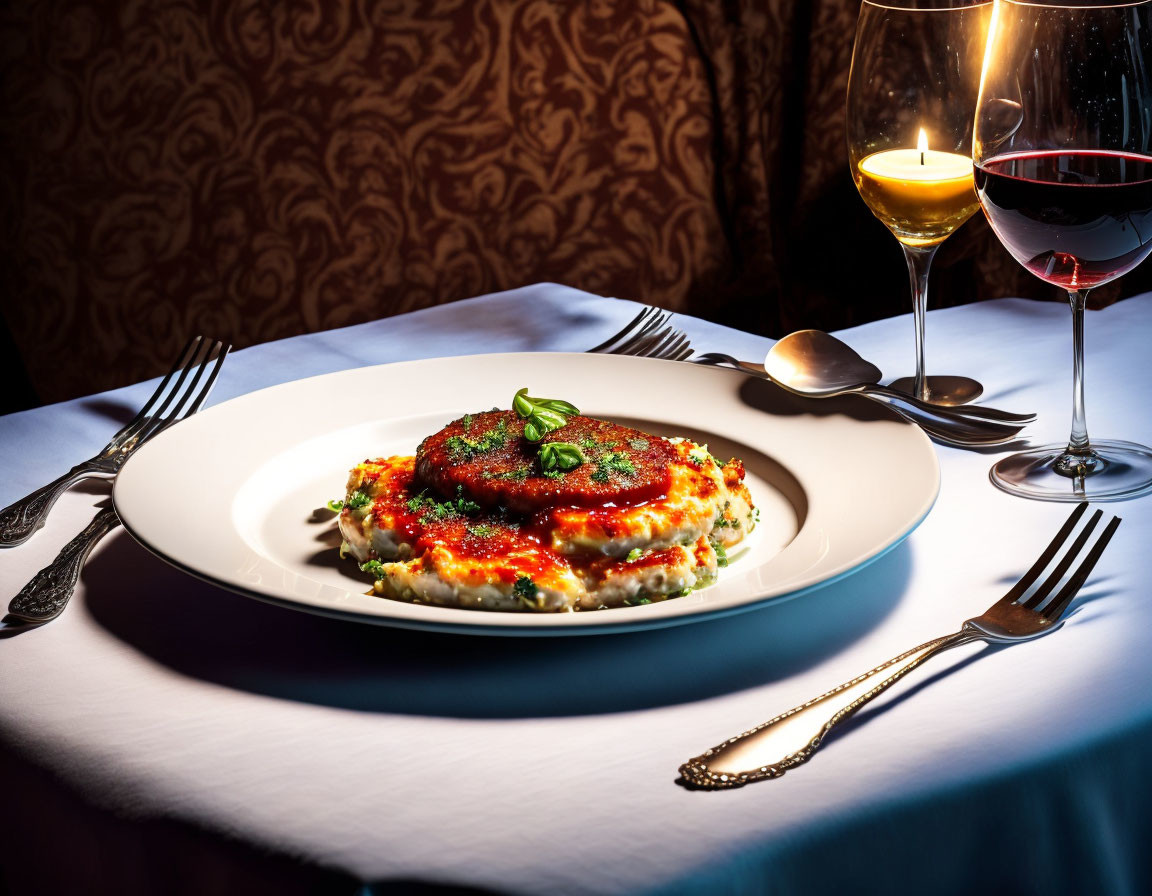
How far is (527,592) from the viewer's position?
2.83 ft

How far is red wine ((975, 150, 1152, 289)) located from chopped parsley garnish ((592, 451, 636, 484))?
0.39 m

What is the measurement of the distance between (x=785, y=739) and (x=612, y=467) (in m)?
0.34

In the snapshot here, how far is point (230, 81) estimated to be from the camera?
2578 mm

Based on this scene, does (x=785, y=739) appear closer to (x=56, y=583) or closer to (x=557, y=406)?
(x=557, y=406)

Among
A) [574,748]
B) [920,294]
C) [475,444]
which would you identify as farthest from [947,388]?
[574,748]

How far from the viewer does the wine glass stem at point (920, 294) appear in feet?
4.30

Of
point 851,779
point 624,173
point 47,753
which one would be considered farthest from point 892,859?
point 624,173

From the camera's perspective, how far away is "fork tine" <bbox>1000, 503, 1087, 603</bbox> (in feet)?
2.82

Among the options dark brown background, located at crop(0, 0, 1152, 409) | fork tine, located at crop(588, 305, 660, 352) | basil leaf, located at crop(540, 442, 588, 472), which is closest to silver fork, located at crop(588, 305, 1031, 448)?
fork tine, located at crop(588, 305, 660, 352)

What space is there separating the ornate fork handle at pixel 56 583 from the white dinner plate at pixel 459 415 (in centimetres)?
6

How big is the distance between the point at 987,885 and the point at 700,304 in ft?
8.39

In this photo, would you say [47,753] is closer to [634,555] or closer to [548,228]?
[634,555]

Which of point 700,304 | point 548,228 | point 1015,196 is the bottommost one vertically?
point 700,304

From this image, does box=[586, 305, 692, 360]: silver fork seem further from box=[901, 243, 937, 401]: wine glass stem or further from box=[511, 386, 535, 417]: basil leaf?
box=[511, 386, 535, 417]: basil leaf
